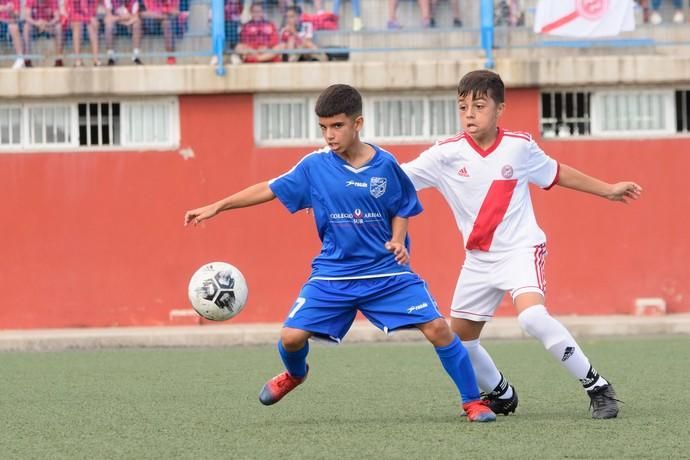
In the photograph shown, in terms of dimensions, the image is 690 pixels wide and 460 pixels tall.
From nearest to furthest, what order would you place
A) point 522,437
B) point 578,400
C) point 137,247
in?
point 522,437 → point 578,400 → point 137,247

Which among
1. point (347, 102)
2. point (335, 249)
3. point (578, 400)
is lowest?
point (578, 400)

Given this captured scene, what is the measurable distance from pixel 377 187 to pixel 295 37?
10.4 m

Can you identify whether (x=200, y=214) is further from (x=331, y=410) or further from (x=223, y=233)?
(x=223, y=233)

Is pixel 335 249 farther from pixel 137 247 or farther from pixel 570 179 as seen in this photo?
pixel 137 247

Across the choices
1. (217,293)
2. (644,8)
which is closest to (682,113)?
(644,8)

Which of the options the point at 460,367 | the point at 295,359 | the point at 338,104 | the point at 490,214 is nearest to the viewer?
the point at 338,104

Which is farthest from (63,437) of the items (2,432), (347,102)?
(347,102)

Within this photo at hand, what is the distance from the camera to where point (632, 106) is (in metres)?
18.5

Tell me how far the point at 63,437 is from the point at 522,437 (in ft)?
7.82

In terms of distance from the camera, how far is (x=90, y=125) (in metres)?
18.4

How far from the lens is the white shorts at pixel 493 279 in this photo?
8234 millimetres

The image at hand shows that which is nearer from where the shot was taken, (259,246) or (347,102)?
(347,102)

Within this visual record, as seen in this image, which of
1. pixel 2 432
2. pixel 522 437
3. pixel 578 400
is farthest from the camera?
pixel 578 400

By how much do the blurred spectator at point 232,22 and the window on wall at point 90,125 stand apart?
40.7 inches
